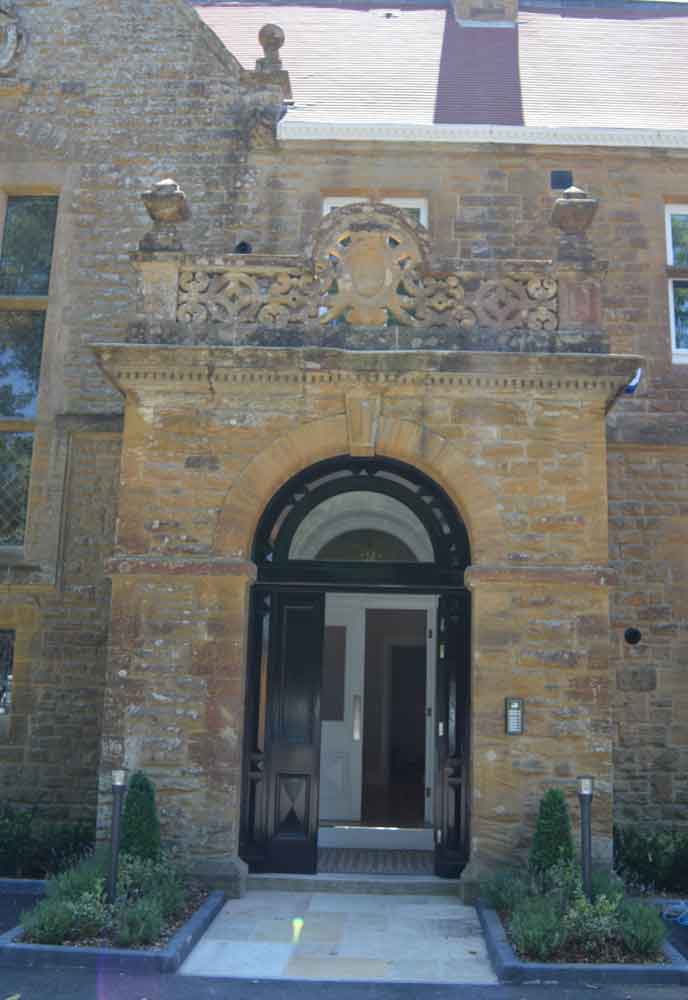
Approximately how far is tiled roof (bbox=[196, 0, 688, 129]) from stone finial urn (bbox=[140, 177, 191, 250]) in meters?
3.58

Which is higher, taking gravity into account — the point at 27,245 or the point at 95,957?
the point at 27,245

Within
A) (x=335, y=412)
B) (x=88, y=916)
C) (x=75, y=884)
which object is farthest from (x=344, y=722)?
(x=88, y=916)

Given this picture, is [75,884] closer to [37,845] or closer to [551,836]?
[37,845]

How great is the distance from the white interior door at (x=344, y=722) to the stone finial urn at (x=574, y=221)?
5240mm

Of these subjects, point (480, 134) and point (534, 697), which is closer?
point (534, 697)

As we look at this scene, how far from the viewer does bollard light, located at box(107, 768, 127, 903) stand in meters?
7.41

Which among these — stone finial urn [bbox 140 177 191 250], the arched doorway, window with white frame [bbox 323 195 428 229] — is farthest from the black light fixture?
stone finial urn [bbox 140 177 191 250]

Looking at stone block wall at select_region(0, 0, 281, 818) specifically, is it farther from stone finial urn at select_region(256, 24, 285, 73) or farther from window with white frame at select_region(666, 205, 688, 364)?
window with white frame at select_region(666, 205, 688, 364)

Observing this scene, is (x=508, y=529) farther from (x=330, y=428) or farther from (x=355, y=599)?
(x=355, y=599)

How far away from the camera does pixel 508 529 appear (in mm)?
8836

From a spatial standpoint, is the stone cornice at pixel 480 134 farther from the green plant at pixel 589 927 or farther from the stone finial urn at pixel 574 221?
the green plant at pixel 589 927

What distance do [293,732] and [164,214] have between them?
5088 millimetres

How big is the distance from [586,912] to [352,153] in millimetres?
9049

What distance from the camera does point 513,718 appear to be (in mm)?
8484
